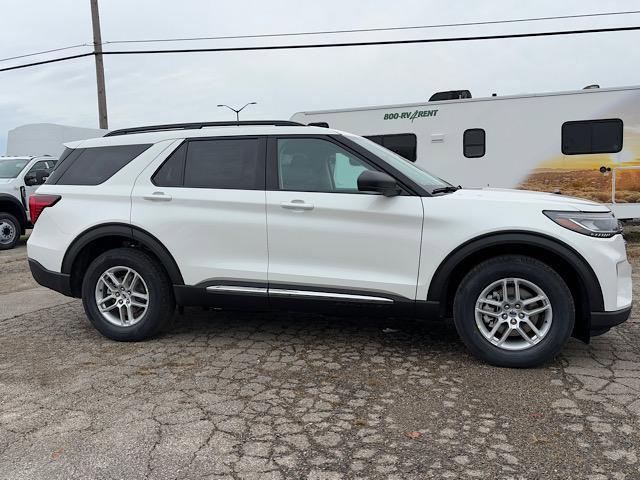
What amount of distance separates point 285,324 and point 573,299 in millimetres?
2484

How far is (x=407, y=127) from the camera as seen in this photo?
414 inches

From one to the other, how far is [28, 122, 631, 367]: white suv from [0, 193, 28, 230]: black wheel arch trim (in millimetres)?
7358

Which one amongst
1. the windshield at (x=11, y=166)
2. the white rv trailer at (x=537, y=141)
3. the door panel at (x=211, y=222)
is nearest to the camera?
the door panel at (x=211, y=222)

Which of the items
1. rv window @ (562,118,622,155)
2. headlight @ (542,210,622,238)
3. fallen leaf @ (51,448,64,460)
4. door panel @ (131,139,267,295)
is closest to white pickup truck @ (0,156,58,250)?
door panel @ (131,139,267,295)

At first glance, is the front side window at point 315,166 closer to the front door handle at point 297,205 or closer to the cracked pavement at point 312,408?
the front door handle at point 297,205

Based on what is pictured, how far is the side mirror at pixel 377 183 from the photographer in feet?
12.6

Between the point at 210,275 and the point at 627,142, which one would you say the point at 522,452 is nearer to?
the point at 210,275

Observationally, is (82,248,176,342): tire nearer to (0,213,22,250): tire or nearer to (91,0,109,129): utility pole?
(0,213,22,250): tire

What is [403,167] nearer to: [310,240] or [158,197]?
[310,240]

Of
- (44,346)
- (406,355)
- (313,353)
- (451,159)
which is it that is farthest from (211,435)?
(451,159)

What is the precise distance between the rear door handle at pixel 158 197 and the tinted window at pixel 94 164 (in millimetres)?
435

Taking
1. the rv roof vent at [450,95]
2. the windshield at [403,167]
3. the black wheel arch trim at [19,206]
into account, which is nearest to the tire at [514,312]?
the windshield at [403,167]

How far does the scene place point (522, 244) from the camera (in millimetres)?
3756

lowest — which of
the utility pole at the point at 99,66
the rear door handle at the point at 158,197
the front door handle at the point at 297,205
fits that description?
the front door handle at the point at 297,205
